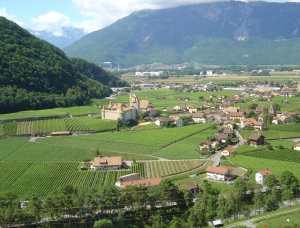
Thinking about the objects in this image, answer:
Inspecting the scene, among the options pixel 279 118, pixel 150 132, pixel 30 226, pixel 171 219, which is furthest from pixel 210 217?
pixel 279 118

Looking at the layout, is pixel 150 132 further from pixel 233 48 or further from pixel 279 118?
pixel 233 48

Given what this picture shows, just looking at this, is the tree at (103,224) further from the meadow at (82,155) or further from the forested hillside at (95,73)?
the forested hillside at (95,73)

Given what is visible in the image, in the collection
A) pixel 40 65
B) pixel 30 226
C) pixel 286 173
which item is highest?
pixel 40 65

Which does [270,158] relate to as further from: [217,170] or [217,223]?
→ [217,223]

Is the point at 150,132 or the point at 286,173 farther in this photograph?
the point at 150,132

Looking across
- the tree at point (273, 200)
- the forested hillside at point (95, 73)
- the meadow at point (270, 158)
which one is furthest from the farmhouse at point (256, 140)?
the forested hillside at point (95, 73)
